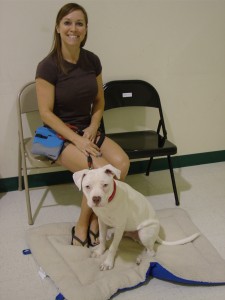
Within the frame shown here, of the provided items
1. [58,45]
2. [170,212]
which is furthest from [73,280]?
[58,45]

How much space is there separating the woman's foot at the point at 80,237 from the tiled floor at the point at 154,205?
256 mm

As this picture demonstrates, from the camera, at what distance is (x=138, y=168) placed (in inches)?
111

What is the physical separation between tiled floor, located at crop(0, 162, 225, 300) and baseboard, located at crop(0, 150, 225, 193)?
0.17 feet

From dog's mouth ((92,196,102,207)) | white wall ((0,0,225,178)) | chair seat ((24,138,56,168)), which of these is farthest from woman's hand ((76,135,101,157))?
white wall ((0,0,225,178))

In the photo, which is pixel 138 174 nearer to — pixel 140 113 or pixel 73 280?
pixel 140 113

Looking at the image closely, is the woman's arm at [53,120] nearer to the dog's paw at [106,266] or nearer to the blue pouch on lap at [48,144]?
the blue pouch on lap at [48,144]

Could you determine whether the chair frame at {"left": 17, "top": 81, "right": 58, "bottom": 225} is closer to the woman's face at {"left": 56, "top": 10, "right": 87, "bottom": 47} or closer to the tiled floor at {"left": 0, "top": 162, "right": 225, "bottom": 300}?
the tiled floor at {"left": 0, "top": 162, "right": 225, "bottom": 300}

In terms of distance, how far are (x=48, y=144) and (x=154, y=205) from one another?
0.93 metres

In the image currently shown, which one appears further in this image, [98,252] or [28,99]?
[28,99]

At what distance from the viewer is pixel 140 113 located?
2.68m

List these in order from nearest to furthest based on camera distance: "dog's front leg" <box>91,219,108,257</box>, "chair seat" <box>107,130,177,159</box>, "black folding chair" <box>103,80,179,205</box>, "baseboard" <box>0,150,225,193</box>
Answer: "dog's front leg" <box>91,219,108,257</box>
"chair seat" <box>107,130,177,159</box>
"black folding chair" <box>103,80,179,205</box>
"baseboard" <box>0,150,225,193</box>

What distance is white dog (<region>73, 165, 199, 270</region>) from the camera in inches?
56.3

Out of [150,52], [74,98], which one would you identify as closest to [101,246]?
[74,98]

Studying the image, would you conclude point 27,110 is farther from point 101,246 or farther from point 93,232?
point 101,246
